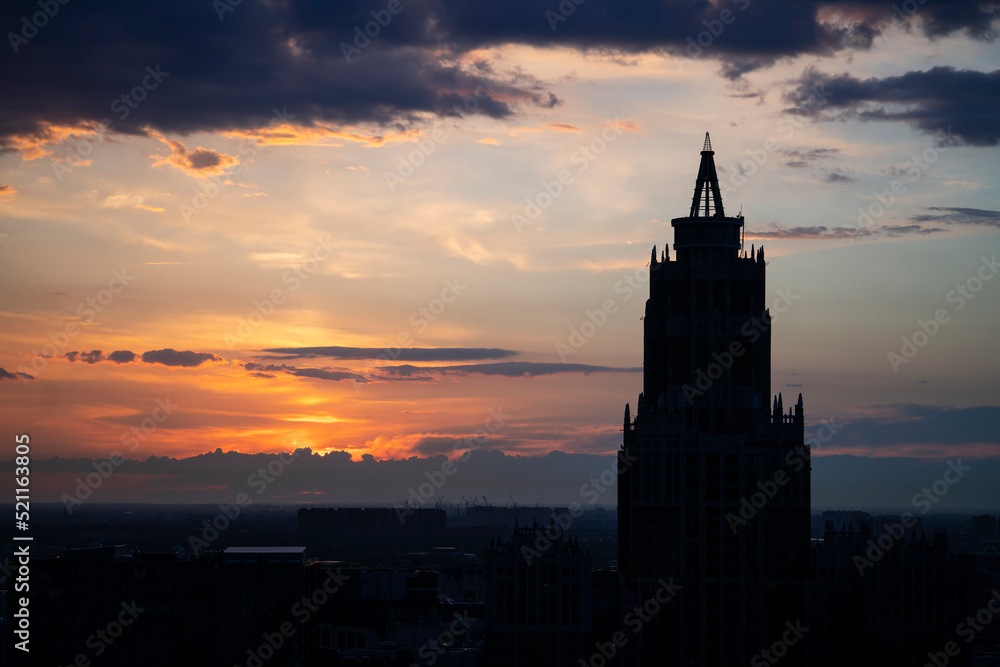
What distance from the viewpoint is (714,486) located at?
185625 mm

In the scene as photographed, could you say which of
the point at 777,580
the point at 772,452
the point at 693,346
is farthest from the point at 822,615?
the point at 693,346

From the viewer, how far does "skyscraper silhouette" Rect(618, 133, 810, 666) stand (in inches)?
7151

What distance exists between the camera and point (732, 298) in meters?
192

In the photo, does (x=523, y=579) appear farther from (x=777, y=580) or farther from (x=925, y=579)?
(x=925, y=579)

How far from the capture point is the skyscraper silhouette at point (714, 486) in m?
182

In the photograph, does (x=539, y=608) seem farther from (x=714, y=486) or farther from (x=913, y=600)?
(x=913, y=600)

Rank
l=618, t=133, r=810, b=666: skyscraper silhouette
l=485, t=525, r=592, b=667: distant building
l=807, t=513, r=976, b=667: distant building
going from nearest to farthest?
l=485, t=525, r=592, b=667: distant building < l=807, t=513, r=976, b=667: distant building < l=618, t=133, r=810, b=666: skyscraper silhouette

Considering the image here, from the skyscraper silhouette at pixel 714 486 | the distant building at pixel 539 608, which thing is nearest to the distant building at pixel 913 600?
the skyscraper silhouette at pixel 714 486

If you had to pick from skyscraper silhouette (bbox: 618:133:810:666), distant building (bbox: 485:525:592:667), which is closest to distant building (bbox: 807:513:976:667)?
skyscraper silhouette (bbox: 618:133:810:666)

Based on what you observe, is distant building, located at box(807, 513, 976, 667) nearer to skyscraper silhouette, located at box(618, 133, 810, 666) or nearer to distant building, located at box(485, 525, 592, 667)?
skyscraper silhouette, located at box(618, 133, 810, 666)

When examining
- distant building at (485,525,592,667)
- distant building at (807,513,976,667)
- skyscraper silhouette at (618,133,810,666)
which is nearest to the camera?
distant building at (485,525,592,667)

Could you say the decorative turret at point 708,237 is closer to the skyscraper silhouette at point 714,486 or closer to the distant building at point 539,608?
the skyscraper silhouette at point 714,486

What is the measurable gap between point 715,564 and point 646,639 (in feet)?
50.5

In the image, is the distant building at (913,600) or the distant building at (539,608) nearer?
the distant building at (539,608)
